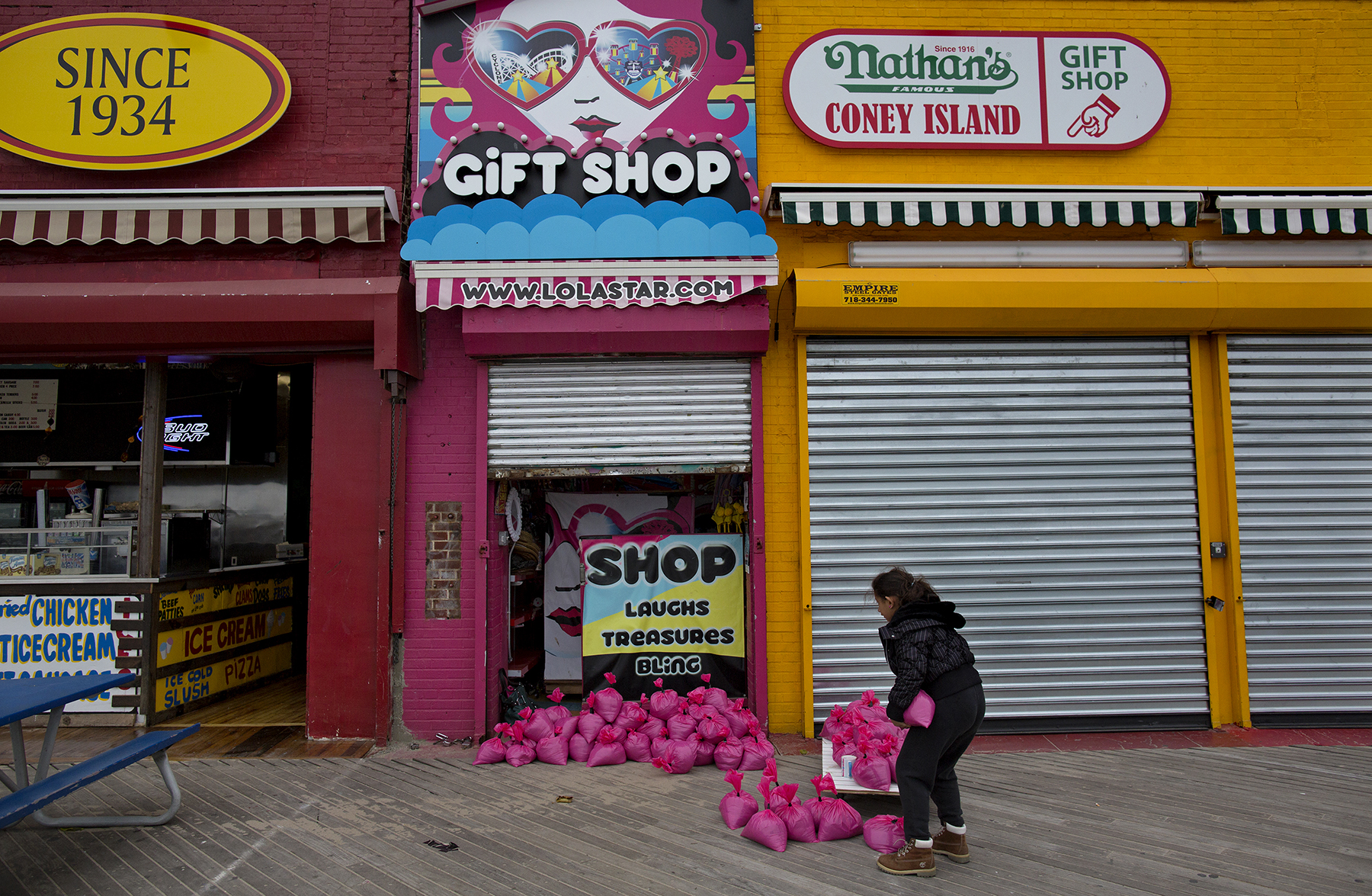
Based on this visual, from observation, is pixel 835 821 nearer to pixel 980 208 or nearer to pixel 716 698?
pixel 716 698

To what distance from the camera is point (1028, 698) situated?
19.7 feet

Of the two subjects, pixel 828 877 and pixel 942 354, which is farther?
pixel 942 354

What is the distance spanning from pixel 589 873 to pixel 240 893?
5.40 feet

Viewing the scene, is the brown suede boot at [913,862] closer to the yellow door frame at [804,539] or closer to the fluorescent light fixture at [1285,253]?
the yellow door frame at [804,539]

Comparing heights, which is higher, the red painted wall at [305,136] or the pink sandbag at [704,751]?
the red painted wall at [305,136]

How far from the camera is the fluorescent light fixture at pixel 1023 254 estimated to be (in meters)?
6.20

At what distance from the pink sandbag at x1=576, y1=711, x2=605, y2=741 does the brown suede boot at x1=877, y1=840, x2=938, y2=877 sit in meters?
2.42

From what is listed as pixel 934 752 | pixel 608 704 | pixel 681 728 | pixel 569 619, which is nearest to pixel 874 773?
pixel 934 752

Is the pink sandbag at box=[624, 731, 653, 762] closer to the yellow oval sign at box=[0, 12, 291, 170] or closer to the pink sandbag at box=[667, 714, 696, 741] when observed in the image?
the pink sandbag at box=[667, 714, 696, 741]

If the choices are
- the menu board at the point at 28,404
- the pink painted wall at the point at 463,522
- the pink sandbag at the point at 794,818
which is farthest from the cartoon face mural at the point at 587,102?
the menu board at the point at 28,404

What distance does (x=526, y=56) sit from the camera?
627 cm

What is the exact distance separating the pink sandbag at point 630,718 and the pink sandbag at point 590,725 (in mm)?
125

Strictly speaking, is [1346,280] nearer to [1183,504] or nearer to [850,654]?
[1183,504]

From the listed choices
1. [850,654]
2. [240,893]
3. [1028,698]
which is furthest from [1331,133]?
[240,893]
